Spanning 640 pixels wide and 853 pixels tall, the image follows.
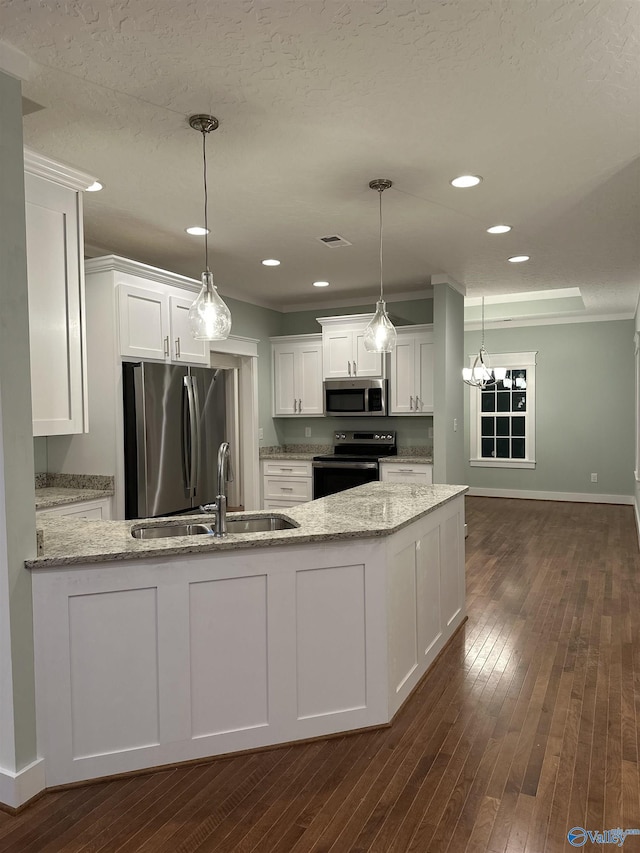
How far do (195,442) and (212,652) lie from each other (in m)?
2.54

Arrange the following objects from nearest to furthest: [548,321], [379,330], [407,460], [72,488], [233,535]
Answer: [233,535] < [379,330] < [72,488] < [407,460] < [548,321]

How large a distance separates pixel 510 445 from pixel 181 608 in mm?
7495

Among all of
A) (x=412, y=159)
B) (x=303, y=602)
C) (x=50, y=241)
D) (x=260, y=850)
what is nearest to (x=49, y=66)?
(x=50, y=241)

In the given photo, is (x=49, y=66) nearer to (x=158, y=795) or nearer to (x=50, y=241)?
(x=50, y=241)

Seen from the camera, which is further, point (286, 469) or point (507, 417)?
point (507, 417)

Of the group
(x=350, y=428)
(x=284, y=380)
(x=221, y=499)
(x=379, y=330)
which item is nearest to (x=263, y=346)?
(x=284, y=380)

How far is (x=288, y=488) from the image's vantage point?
657cm

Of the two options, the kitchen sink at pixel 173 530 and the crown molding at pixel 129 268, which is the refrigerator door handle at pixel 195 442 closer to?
the crown molding at pixel 129 268

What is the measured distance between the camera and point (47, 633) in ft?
7.00

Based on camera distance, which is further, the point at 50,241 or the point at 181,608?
the point at 50,241

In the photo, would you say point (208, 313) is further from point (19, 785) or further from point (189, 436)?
point (189, 436)

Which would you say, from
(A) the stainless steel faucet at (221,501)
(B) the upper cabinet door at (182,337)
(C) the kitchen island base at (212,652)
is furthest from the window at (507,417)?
(A) the stainless steel faucet at (221,501)

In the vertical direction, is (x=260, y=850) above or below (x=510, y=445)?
below

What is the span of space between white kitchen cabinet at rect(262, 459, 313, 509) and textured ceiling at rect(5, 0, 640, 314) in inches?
106
